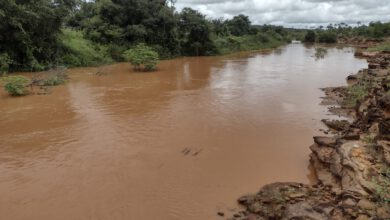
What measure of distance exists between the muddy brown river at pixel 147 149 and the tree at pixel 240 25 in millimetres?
34486

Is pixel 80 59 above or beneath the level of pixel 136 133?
above

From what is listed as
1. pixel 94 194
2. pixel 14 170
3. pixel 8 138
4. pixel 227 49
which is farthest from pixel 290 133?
pixel 227 49

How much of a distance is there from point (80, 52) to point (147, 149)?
15655 mm

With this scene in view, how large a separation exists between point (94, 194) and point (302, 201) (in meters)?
3.18

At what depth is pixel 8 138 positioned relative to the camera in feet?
26.8

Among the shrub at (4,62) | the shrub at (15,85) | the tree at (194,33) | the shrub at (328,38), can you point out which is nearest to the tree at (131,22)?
the tree at (194,33)

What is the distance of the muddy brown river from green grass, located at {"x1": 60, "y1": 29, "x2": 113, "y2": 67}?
22.2 feet

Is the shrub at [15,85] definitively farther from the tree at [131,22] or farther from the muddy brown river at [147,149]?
the tree at [131,22]

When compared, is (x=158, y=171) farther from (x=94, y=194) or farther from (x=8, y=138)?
(x=8, y=138)

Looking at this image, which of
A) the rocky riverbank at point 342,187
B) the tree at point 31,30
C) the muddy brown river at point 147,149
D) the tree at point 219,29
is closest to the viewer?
the rocky riverbank at point 342,187


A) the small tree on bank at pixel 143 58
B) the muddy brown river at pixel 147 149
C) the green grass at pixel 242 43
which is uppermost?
the green grass at pixel 242 43

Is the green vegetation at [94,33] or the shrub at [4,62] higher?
the green vegetation at [94,33]

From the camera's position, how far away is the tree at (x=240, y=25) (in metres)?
47.0

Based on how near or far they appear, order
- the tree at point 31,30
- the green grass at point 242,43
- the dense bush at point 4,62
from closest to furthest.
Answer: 1. the dense bush at point 4,62
2. the tree at point 31,30
3. the green grass at point 242,43
